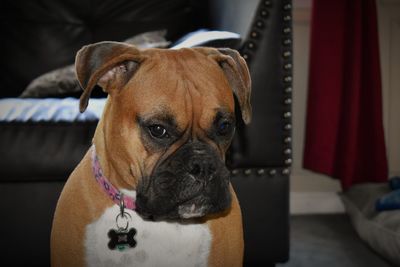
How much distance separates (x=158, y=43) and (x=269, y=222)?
74 centimetres

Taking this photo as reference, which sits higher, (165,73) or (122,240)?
(165,73)

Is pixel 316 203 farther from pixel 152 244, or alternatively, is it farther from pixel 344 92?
pixel 152 244

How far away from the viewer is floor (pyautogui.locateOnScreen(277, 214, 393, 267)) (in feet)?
6.68

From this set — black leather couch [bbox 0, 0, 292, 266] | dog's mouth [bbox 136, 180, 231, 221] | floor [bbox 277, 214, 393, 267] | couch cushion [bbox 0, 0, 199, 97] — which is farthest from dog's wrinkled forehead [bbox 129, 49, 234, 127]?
floor [bbox 277, 214, 393, 267]

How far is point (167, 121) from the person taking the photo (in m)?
1.15

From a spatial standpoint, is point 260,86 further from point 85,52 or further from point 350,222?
point 350,222

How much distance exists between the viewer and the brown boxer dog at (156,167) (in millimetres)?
1146

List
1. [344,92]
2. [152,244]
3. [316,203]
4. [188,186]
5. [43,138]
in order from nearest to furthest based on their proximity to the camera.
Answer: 1. [188,186]
2. [152,244]
3. [43,138]
4. [344,92]
5. [316,203]

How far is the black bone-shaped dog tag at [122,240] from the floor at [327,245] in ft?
3.26

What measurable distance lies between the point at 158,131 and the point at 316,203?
1891 mm

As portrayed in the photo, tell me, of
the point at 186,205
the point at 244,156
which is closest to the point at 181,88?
the point at 186,205

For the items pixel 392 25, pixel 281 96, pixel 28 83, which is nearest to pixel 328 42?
pixel 392 25

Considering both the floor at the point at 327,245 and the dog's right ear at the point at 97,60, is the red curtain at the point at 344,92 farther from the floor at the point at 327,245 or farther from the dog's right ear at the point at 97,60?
the dog's right ear at the point at 97,60

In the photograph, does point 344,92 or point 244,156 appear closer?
point 244,156
